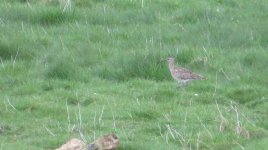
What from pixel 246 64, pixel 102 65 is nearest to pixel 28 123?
pixel 102 65

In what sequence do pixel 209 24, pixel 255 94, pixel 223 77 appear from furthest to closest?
1. pixel 209 24
2. pixel 223 77
3. pixel 255 94

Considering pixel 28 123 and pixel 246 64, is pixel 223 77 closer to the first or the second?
pixel 246 64

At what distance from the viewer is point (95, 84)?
1327cm

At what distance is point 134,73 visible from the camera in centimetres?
1373

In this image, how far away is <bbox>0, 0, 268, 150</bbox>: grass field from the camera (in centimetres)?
1061

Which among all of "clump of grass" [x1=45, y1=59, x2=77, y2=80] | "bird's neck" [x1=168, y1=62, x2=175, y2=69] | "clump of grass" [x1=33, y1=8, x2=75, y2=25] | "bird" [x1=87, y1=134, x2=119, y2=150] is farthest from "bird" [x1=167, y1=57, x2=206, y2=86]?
"bird" [x1=87, y1=134, x2=119, y2=150]

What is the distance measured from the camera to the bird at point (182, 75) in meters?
12.9

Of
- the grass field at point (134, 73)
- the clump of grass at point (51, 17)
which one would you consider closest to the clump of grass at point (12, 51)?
→ the grass field at point (134, 73)

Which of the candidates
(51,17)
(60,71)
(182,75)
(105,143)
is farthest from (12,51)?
(105,143)

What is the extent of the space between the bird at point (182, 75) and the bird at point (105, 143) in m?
3.65

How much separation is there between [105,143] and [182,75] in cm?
392

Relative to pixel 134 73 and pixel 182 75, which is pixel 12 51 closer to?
pixel 134 73

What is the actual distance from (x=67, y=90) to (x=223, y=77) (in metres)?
2.49

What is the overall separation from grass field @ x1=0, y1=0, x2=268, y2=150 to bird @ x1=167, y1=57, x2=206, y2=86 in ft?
0.46
